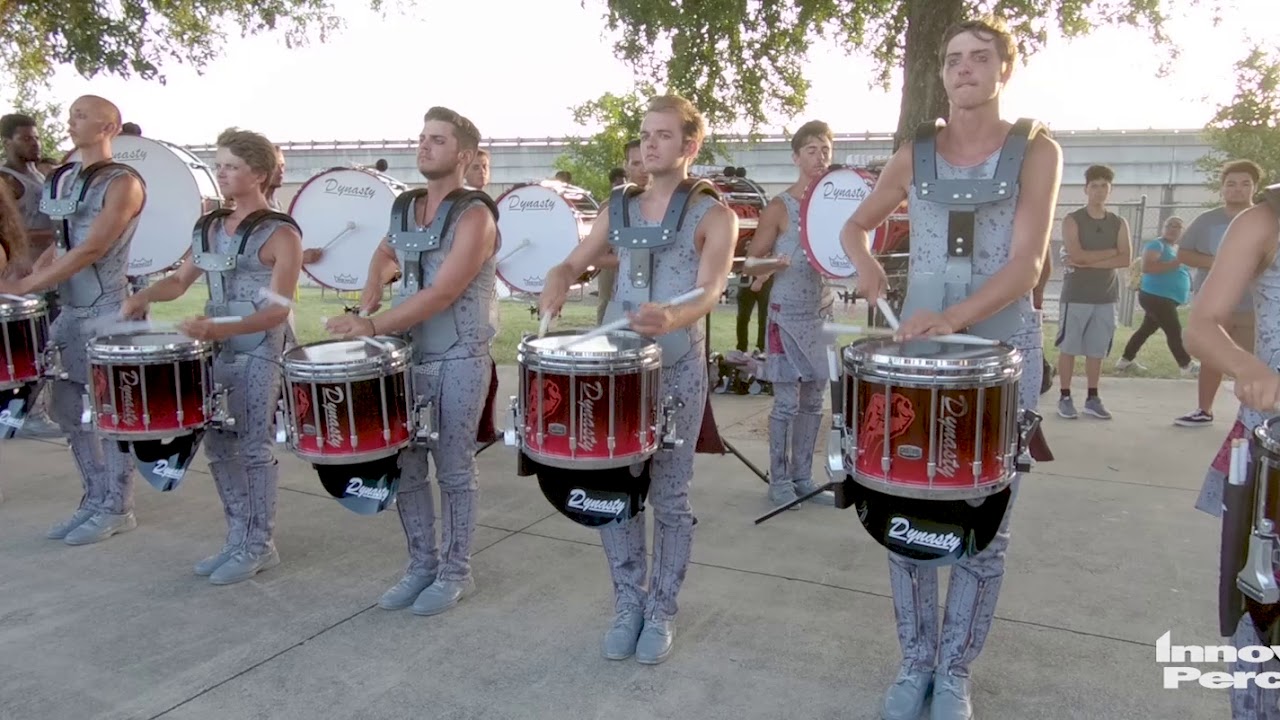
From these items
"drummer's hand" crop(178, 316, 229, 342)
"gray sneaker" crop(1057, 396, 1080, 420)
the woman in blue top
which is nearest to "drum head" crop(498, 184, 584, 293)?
"drummer's hand" crop(178, 316, 229, 342)

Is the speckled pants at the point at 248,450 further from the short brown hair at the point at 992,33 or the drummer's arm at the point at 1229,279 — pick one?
the drummer's arm at the point at 1229,279

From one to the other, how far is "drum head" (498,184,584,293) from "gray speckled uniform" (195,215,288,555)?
7.53 feet

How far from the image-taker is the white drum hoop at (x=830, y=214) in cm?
488

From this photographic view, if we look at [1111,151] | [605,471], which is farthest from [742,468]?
[1111,151]

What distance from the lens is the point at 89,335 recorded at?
4.42 m

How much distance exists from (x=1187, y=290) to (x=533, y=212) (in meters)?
6.29

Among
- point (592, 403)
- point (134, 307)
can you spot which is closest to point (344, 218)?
point (134, 307)

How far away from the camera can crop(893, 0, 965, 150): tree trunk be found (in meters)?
6.27

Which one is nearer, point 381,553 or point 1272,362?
point 1272,362

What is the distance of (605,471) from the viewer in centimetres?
307

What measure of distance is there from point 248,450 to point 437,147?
1.60 meters

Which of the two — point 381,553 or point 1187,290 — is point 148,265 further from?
point 1187,290

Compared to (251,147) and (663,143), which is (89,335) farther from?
(663,143)

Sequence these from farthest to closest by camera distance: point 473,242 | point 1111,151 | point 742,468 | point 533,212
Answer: point 1111,151 < point 533,212 < point 742,468 < point 473,242
